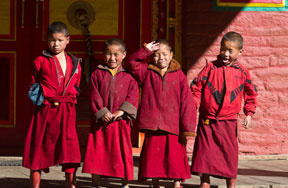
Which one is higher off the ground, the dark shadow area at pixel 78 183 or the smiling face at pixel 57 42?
the smiling face at pixel 57 42

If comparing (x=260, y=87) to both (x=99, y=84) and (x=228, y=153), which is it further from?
(x=99, y=84)

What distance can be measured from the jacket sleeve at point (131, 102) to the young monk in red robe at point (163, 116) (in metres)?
0.08

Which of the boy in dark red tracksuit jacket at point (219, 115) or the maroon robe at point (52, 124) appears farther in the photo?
the boy in dark red tracksuit jacket at point (219, 115)

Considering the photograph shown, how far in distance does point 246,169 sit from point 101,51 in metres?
2.23

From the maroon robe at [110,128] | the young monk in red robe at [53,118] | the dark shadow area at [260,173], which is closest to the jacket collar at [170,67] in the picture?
the maroon robe at [110,128]

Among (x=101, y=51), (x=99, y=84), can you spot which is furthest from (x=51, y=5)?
(x=99, y=84)

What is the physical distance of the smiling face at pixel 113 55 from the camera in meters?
4.87

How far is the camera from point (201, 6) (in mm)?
6664

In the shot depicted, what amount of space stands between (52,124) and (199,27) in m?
2.65

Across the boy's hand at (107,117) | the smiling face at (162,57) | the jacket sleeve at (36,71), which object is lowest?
the boy's hand at (107,117)

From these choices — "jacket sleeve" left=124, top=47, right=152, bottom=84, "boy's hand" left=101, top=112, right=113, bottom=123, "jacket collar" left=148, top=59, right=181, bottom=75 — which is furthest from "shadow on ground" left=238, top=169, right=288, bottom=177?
"boy's hand" left=101, top=112, right=113, bottom=123

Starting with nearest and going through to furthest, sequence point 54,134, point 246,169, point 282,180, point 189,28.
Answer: point 54,134, point 282,180, point 246,169, point 189,28

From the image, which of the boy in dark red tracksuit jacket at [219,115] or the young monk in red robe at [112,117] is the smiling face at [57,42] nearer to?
the young monk in red robe at [112,117]

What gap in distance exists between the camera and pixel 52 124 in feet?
15.3
